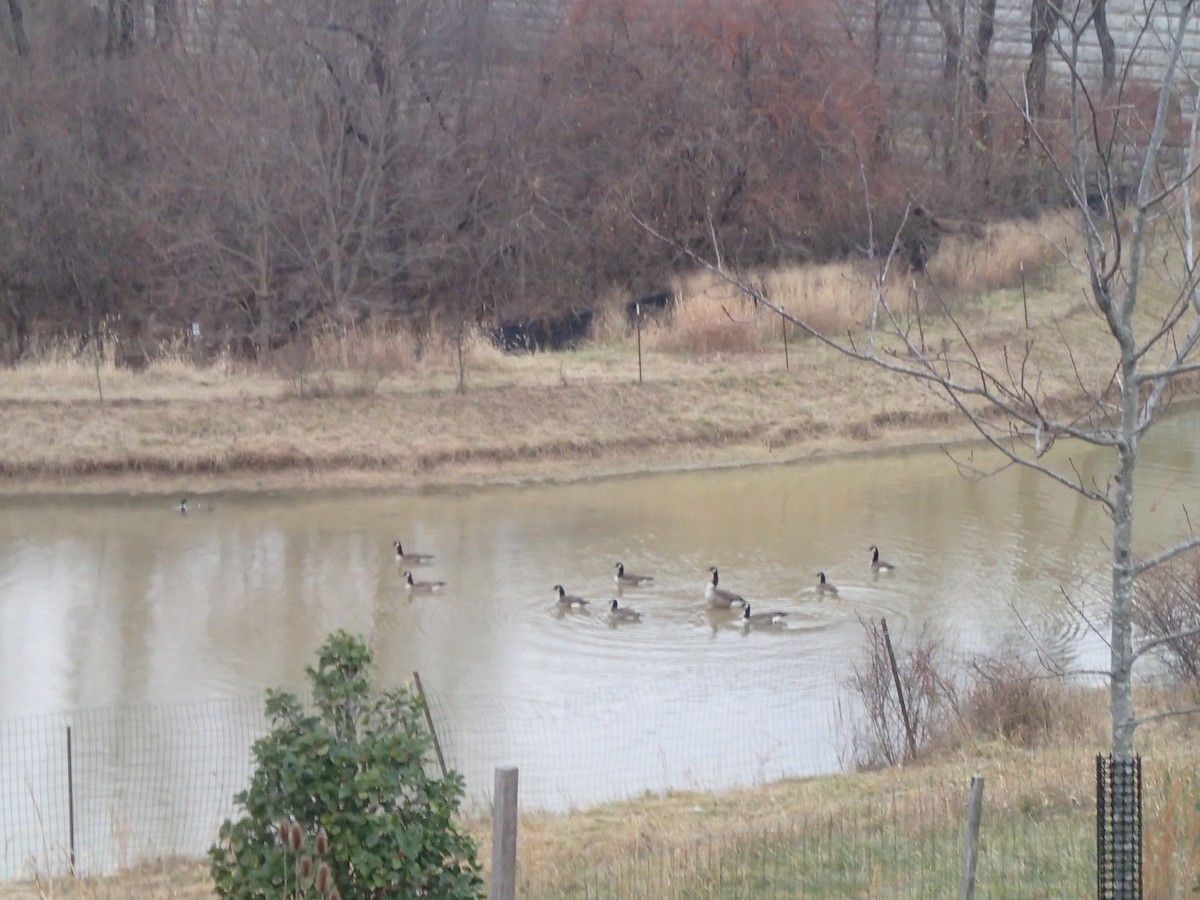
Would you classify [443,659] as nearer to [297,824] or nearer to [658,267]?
[297,824]

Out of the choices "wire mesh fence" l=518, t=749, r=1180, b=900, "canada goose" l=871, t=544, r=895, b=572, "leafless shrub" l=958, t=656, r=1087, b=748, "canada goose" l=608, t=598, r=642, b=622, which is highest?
"wire mesh fence" l=518, t=749, r=1180, b=900

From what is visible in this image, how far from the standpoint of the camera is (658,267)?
131ft

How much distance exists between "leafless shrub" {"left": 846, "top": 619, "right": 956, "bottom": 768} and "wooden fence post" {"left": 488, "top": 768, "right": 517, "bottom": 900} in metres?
6.59

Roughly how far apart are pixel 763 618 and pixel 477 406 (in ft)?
37.6

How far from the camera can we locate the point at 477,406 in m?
27.1

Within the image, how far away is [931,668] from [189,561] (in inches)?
452

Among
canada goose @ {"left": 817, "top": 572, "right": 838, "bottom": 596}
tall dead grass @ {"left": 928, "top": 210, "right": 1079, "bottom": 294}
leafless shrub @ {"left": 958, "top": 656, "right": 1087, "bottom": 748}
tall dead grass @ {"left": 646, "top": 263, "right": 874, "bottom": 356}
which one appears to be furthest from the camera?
tall dead grass @ {"left": 928, "top": 210, "right": 1079, "bottom": 294}

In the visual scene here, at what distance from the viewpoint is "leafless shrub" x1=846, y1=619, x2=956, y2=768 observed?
487 inches

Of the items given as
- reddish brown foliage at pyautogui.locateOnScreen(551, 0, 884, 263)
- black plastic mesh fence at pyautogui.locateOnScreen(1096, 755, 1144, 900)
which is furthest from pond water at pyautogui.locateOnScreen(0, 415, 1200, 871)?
reddish brown foliage at pyautogui.locateOnScreen(551, 0, 884, 263)

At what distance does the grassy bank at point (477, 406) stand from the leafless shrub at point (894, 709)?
10.0 m

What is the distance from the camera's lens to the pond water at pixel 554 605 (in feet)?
43.1

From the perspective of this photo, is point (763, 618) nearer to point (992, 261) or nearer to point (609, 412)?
point (609, 412)

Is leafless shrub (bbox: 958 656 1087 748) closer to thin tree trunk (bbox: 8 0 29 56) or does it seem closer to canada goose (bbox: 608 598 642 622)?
Result: canada goose (bbox: 608 598 642 622)

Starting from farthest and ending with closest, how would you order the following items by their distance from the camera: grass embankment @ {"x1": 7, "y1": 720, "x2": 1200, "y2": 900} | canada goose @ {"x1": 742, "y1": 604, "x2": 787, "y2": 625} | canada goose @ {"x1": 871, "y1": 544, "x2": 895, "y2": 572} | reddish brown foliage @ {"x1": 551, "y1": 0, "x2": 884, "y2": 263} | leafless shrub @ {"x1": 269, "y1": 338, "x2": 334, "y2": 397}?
reddish brown foliage @ {"x1": 551, "y1": 0, "x2": 884, "y2": 263}, leafless shrub @ {"x1": 269, "y1": 338, "x2": 334, "y2": 397}, canada goose @ {"x1": 871, "y1": 544, "x2": 895, "y2": 572}, canada goose @ {"x1": 742, "y1": 604, "x2": 787, "y2": 625}, grass embankment @ {"x1": 7, "y1": 720, "x2": 1200, "y2": 900}
